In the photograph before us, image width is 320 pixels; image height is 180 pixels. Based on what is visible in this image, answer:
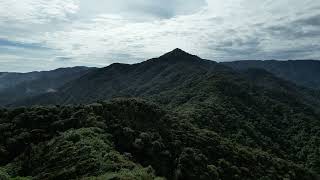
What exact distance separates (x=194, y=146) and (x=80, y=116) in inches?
1124

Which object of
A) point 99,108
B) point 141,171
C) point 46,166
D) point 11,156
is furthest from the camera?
point 99,108

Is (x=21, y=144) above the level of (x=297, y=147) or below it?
above

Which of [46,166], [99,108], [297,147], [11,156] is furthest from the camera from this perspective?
[297,147]

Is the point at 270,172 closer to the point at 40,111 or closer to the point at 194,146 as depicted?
the point at 194,146

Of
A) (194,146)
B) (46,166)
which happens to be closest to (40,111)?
(46,166)

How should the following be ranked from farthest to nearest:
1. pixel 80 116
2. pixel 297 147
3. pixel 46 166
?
pixel 297 147 → pixel 80 116 → pixel 46 166

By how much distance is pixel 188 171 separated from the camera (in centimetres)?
8388

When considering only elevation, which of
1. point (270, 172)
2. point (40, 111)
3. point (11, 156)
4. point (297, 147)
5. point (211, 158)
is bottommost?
point (297, 147)

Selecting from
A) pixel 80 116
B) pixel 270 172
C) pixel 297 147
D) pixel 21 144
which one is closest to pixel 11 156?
pixel 21 144

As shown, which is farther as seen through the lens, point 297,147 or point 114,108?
point 297,147

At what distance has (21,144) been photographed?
82.4 meters

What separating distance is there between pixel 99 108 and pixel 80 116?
8688mm

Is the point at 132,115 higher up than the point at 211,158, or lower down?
higher up

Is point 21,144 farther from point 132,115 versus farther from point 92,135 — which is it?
point 132,115
